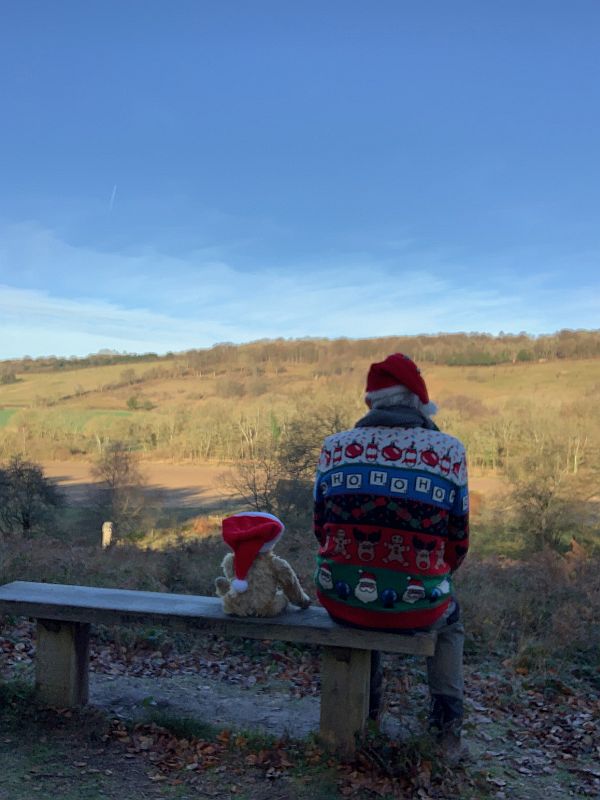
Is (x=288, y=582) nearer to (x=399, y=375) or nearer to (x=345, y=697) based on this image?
(x=345, y=697)

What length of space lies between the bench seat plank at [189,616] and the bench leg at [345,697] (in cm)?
15

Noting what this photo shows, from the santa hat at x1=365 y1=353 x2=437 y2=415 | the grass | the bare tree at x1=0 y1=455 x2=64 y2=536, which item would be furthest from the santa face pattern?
the grass

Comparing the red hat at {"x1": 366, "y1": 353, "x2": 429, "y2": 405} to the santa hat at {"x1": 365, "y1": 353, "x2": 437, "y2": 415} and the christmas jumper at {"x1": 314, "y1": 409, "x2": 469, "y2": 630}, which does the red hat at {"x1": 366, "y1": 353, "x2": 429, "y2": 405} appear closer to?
the santa hat at {"x1": 365, "y1": 353, "x2": 437, "y2": 415}

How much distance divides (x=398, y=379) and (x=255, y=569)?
122cm

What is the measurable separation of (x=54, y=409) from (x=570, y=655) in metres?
42.7

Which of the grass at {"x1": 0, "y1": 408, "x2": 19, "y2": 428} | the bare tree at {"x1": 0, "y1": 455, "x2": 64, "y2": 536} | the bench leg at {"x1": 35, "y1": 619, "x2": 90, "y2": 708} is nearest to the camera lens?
the bench leg at {"x1": 35, "y1": 619, "x2": 90, "y2": 708}

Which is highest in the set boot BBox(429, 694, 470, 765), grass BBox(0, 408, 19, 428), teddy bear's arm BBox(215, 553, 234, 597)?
teddy bear's arm BBox(215, 553, 234, 597)

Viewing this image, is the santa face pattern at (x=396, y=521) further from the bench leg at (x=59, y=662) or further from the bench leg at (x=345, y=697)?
the bench leg at (x=59, y=662)

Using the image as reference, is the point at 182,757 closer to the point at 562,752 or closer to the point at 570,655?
the point at 562,752

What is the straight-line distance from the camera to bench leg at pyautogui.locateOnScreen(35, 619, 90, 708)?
378cm

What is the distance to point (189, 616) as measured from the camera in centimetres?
354

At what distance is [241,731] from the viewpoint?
12.1ft

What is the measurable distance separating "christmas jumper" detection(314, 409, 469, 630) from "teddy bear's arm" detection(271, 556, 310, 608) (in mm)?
379

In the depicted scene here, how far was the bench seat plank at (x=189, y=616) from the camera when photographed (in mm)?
3201
